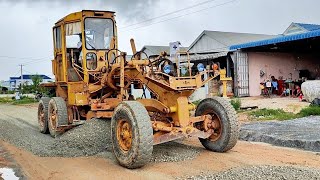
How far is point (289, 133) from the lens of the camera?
9430 millimetres

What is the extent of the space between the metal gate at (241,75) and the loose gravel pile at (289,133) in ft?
39.5

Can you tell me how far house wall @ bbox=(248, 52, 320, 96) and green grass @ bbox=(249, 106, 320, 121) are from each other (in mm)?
9451

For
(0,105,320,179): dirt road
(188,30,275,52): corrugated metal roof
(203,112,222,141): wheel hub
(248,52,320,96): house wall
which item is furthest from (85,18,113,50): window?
(188,30,275,52): corrugated metal roof

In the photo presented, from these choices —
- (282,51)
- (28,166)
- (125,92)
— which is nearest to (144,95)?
(125,92)

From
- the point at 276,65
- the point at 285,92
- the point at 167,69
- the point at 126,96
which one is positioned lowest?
the point at 285,92

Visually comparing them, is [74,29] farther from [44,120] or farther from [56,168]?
Answer: [56,168]

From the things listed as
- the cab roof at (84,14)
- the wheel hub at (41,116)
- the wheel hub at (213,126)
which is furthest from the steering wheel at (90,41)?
the wheel hub at (213,126)

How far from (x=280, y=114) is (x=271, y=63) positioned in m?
12.0

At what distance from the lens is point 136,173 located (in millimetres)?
6457

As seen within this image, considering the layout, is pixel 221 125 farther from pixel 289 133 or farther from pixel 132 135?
pixel 289 133

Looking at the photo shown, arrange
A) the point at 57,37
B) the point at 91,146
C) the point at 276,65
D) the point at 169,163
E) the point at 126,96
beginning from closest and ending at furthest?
1. the point at 169,163
2. the point at 91,146
3. the point at 126,96
4. the point at 57,37
5. the point at 276,65

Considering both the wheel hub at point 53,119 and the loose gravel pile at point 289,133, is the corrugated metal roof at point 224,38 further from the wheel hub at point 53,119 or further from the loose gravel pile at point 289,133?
the wheel hub at point 53,119

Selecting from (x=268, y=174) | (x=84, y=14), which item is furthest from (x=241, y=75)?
(x=268, y=174)

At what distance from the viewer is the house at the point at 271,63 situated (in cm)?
2317
